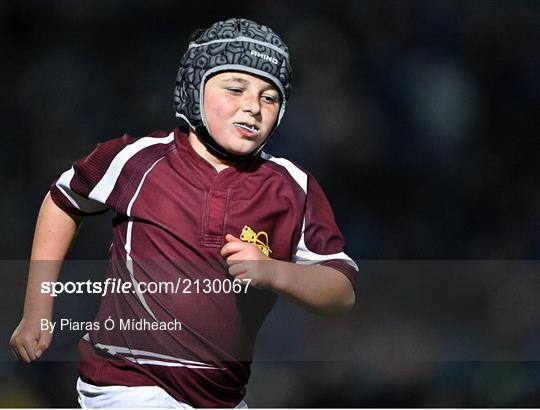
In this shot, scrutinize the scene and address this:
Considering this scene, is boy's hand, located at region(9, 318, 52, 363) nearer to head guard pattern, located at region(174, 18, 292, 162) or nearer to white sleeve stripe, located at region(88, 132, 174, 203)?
white sleeve stripe, located at region(88, 132, 174, 203)

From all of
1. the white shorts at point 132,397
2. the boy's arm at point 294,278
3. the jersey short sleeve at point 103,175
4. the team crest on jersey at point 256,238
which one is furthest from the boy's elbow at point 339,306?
the jersey short sleeve at point 103,175

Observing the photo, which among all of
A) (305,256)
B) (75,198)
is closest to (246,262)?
(305,256)

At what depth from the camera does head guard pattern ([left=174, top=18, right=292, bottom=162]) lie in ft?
7.02

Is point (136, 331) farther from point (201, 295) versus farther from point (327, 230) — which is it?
point (327, 230)

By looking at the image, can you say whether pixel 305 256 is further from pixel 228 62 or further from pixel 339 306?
pixel 228 62

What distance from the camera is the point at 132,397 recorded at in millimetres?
2102

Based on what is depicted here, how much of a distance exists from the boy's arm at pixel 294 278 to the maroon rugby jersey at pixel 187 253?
0.05 meters

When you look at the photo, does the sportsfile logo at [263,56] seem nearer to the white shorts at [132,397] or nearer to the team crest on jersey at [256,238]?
the team crest on jersey at [256,238]

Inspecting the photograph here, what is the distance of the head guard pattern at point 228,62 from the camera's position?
7.02 ft

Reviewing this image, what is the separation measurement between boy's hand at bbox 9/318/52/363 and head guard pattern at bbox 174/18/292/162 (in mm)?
517

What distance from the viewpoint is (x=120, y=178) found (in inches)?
87.5

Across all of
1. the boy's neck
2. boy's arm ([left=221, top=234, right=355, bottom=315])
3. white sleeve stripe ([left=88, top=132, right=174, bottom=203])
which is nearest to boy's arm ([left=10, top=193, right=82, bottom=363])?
white sleeve stripe ([left=88, top=132, right=174, bottom=203])

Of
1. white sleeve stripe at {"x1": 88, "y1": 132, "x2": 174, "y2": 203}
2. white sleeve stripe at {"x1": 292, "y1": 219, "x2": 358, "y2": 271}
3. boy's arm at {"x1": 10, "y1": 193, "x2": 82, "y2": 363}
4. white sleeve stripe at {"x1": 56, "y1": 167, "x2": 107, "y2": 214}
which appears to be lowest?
boy's arm at {"x1": 10, "y1": 193, "x2": 82, "y2": 363}

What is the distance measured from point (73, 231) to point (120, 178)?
0.62 feet
